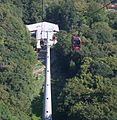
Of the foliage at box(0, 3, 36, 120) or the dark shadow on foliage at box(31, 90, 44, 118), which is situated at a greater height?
the foliage at box(0, 3, 36, 120)

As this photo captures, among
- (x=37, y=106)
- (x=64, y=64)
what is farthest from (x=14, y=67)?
(x=64, y=64)

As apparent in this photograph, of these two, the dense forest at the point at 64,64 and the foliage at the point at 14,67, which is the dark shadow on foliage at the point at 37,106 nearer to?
the dense forest at the point at 64,64

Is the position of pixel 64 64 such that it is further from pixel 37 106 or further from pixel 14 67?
pixel 37 106

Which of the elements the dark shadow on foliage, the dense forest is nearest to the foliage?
the dense forest

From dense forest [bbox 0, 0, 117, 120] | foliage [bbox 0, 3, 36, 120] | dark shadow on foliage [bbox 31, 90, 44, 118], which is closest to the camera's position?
→ dense forest [bbox 0, 0, 117, 120]

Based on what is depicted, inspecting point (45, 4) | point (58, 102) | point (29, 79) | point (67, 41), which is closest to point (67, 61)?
point (67, 41)

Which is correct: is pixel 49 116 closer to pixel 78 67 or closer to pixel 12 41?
pixel 78 67

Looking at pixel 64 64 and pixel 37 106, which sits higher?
pixel 64 64

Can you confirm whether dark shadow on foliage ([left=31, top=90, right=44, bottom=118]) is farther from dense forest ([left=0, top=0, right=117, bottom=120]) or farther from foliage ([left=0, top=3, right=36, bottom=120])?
foliage ([left=0, top=3, right=36, bottom=120])
